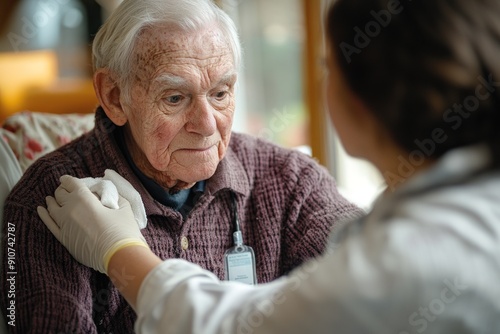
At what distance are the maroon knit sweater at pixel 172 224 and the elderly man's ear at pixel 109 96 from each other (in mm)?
44

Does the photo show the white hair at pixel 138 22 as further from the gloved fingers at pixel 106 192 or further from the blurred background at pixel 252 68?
the blurred background at pixel 252 68

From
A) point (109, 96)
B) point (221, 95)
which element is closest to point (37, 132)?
point (109, 96)

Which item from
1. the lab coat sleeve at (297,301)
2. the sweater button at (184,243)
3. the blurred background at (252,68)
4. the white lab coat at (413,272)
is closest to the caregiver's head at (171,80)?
the sweater button at (184,243)

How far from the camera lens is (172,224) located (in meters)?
1.59

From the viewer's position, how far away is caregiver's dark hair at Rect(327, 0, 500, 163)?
91cm

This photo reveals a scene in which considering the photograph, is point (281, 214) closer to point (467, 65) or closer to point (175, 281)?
point (175, 281)

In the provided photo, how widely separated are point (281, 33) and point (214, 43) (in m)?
2.83

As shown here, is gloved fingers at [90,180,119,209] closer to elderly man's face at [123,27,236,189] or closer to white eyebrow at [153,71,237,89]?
elderly man's face at [123,27,236,189]

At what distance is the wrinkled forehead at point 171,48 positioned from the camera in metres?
1.51

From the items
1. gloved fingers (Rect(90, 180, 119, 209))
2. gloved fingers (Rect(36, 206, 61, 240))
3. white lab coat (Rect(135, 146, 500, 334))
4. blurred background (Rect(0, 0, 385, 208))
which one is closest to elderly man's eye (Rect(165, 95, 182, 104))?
gloved fingers (Rect(90, 180, 119, 209))

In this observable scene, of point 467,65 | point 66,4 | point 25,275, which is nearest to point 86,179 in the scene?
point 25,275

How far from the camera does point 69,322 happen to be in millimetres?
1343

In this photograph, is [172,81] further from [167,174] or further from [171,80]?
[167,174]

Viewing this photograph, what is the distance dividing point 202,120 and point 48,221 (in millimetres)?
407
